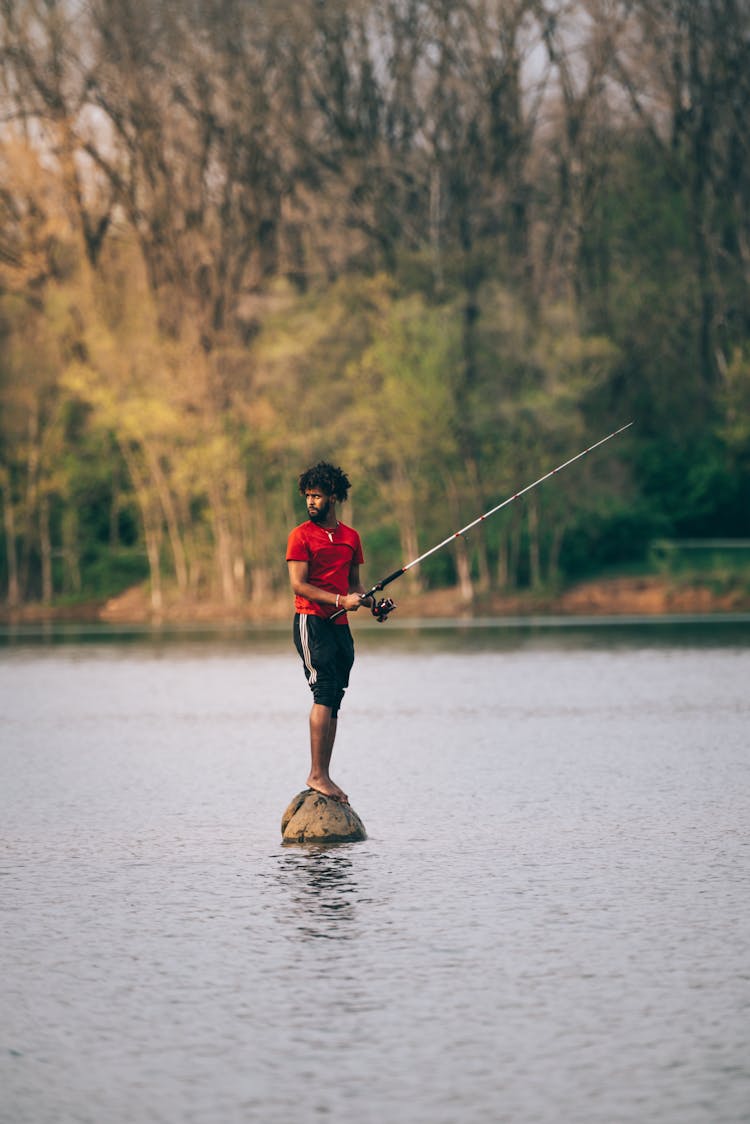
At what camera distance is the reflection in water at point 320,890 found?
846 cm

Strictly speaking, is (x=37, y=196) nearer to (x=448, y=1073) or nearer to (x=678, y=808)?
(x=678, y=808)

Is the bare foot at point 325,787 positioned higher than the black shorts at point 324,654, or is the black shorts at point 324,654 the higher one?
the black shorts at point 324,654

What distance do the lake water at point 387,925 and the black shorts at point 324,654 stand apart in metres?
0.88

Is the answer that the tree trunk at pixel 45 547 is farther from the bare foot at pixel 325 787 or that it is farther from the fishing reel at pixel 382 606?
the fishing reel at pixel 382 606

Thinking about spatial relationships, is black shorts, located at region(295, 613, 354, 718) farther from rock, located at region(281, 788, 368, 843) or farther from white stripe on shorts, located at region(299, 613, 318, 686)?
rock, located at region(281, 788, 368, 843)

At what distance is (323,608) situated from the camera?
10.9 metres

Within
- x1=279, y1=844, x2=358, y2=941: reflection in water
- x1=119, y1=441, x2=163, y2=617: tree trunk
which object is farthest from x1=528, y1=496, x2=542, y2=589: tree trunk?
x1=279, y1=844, x2=358, y2=941: reflection in water

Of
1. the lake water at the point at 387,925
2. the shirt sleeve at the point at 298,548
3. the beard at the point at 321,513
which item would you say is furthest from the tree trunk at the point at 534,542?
the shirt sleeve at the point at 298,548

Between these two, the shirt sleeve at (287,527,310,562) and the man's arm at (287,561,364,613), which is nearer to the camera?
the man's arm at (287,561,364,613)

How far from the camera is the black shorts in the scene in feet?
35.7

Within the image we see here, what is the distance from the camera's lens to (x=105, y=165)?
53500mm

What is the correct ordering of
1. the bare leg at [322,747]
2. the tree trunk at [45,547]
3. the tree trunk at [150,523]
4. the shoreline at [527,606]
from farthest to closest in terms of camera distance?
the tree trunk at [45,547], the tree trunk at [150,523], the shoreline at [527,606], the bare leg at [322,747]

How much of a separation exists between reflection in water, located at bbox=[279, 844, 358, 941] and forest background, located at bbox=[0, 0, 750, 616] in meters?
39.0

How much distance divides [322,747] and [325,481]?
1.49m
